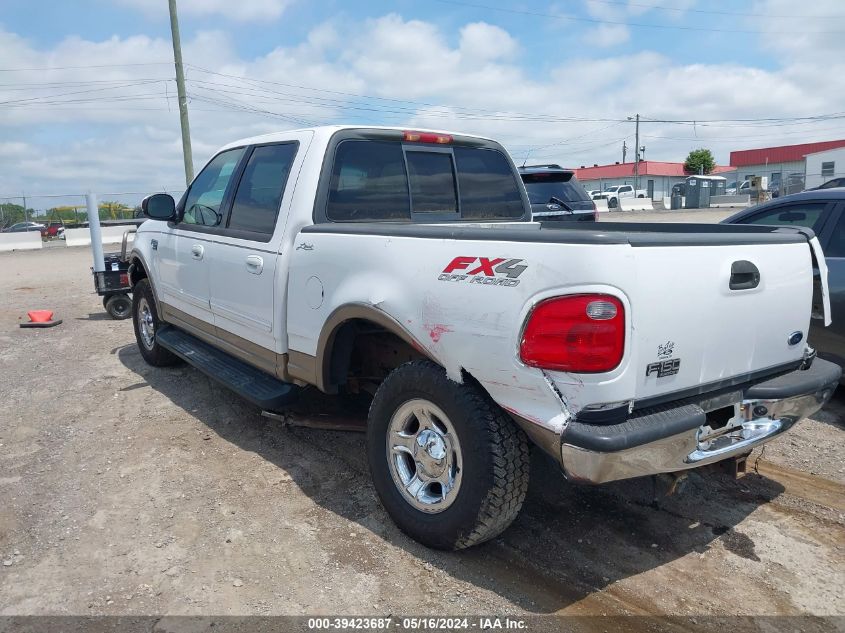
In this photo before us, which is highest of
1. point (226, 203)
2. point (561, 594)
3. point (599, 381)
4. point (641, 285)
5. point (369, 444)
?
point (226, 203)

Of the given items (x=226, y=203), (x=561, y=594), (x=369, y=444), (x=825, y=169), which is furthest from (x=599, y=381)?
(x=825, y=169)

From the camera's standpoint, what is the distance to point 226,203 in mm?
4711

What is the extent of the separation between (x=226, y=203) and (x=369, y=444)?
2245mm

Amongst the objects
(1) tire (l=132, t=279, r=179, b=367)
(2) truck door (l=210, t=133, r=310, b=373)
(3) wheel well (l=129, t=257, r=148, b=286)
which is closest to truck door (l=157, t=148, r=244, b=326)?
(2) truck door (l=210, t=133, r=310, b=373)

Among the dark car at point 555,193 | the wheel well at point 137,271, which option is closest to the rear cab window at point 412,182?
the wheel well at point 137,271

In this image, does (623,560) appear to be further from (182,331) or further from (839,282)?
(182,331)

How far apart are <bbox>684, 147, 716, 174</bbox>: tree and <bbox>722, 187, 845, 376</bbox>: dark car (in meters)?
66.9

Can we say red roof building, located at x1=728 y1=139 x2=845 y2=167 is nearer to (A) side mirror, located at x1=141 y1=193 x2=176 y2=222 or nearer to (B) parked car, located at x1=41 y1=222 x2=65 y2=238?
(B) parked car, located at x1=41 y1=222 x2=65 y2=238

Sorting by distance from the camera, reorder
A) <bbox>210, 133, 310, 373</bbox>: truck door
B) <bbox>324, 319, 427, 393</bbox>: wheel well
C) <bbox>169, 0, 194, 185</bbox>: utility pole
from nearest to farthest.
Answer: <bbox>324, 319, 427, 393</bbox>: wheel well
<bbox>210, 133, 310, 373</bbox>: truck door
<bbox>169, 0, 194, 185</bbox>: utility pole

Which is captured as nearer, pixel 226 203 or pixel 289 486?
pixel 289 486

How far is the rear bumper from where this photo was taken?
8.14ft

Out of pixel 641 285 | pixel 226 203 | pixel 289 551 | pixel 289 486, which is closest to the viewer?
pixel 641 285

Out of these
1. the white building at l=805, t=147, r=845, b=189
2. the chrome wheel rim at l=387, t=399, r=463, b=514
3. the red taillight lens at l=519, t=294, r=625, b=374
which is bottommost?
the chrome wheel rim at l=387, t=399, r=463, b=514

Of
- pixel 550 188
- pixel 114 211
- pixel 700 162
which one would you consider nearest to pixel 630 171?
pixel 700 162
